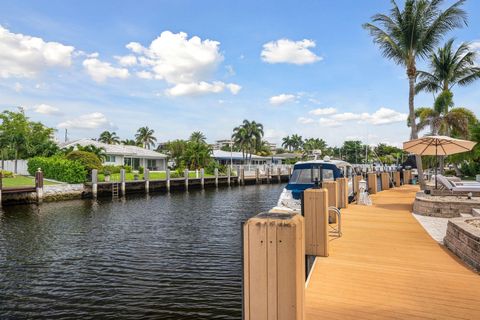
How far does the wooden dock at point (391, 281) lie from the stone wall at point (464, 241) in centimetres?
17

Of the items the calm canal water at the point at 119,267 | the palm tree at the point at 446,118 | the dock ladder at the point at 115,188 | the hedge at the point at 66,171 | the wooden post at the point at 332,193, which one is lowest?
the calm canal water at the point at 119,267

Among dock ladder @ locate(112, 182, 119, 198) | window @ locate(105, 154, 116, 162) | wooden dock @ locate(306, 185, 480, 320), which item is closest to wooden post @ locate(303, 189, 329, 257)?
wooden dock @ locate(306, 185, 480, 320)

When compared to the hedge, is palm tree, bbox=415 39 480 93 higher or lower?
higher

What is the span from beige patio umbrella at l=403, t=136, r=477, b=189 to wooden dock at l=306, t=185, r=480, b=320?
266 inches

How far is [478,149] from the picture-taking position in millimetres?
26484

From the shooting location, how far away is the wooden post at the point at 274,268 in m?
2.73

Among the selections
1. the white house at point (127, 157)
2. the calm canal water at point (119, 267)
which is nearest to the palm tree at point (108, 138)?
the white house at point (127, 157)

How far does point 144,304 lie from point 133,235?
7.90 metres

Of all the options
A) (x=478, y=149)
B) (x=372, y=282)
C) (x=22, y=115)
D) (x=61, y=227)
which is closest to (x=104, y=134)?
(x=22, y=115)

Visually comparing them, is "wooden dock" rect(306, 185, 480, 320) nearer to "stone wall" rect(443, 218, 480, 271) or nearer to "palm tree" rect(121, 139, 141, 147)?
"stone wall" rect(443, 218, 480, 271)

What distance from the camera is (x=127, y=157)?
53094mm

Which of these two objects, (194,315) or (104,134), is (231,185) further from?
(104,134)

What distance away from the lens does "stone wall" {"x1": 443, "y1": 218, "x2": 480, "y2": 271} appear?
218 inches

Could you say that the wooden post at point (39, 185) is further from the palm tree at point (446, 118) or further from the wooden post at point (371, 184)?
the palm tree at point (446, 118)
